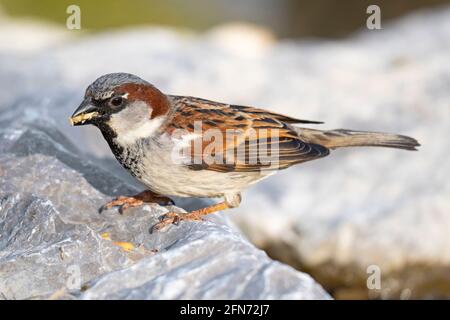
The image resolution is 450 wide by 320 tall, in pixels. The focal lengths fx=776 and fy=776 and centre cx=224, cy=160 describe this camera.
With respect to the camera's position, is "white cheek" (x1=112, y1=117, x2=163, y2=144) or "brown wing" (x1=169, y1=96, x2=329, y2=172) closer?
"white cheek" (x1=112, y1=117, x2=163, y2=144)

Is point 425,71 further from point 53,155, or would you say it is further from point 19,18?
point 19,18

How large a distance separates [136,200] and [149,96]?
0.66 meters

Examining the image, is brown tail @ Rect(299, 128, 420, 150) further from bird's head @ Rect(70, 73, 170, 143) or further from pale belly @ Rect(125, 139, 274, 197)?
bird's head @ Rect(70, 73, 170, 143)

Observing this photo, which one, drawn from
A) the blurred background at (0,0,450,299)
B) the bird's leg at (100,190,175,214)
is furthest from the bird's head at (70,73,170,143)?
the blurred background at (0,0,450,299)

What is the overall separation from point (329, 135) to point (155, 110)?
4.49 ft

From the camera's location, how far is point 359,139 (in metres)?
5.57

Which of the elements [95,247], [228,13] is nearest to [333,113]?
[95,247]

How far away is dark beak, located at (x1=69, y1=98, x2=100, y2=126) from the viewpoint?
15.6ft

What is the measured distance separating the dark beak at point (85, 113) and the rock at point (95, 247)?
18.7 inches

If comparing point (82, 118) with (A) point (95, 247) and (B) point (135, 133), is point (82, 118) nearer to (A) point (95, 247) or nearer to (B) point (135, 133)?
(B) point (135, 133)

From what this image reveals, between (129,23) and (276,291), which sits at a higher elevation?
(129,23)

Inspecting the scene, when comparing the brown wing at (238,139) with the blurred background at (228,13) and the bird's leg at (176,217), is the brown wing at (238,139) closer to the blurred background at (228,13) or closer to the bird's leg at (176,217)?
the bird's leg at (176,217)

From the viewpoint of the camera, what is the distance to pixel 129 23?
1590 centimetres
